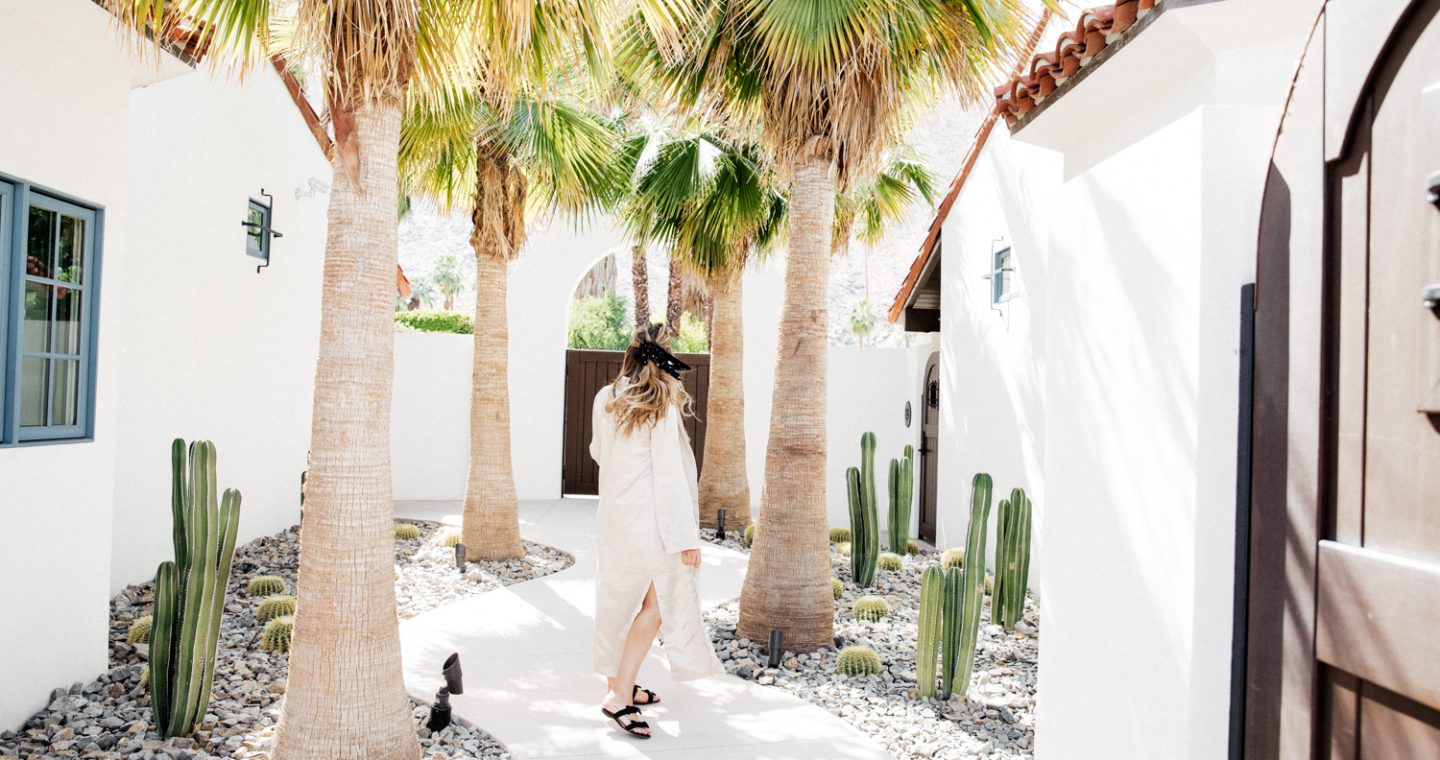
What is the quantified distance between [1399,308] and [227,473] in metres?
8.94

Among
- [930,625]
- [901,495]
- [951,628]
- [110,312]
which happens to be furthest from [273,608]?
[901,495]

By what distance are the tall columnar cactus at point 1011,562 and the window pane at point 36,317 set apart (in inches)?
227

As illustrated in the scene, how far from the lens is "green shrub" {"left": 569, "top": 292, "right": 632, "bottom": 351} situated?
43.5 meters

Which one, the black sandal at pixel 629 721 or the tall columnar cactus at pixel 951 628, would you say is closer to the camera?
the black sandal at pixel 629 721

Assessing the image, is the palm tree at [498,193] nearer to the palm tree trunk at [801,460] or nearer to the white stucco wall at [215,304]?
the white stucco wall at [215,304]

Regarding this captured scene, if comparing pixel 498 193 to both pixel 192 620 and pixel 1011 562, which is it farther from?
pixel 1011 562

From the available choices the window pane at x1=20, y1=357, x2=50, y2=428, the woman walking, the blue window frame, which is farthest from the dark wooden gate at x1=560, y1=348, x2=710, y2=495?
the window pane at x1=20, y1=357, x2=50, y2=428

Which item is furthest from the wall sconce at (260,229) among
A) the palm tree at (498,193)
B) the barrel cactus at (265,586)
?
the barrel cactus at (265,586)

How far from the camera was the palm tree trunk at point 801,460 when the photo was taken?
20.1ft

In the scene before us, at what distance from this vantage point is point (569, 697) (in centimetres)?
510

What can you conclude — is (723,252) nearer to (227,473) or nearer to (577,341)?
(227,473)

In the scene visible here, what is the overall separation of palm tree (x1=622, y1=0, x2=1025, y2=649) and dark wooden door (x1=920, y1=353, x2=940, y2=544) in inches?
205

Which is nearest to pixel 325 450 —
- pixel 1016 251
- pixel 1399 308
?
pixel 1399 308

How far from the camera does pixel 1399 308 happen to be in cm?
190
